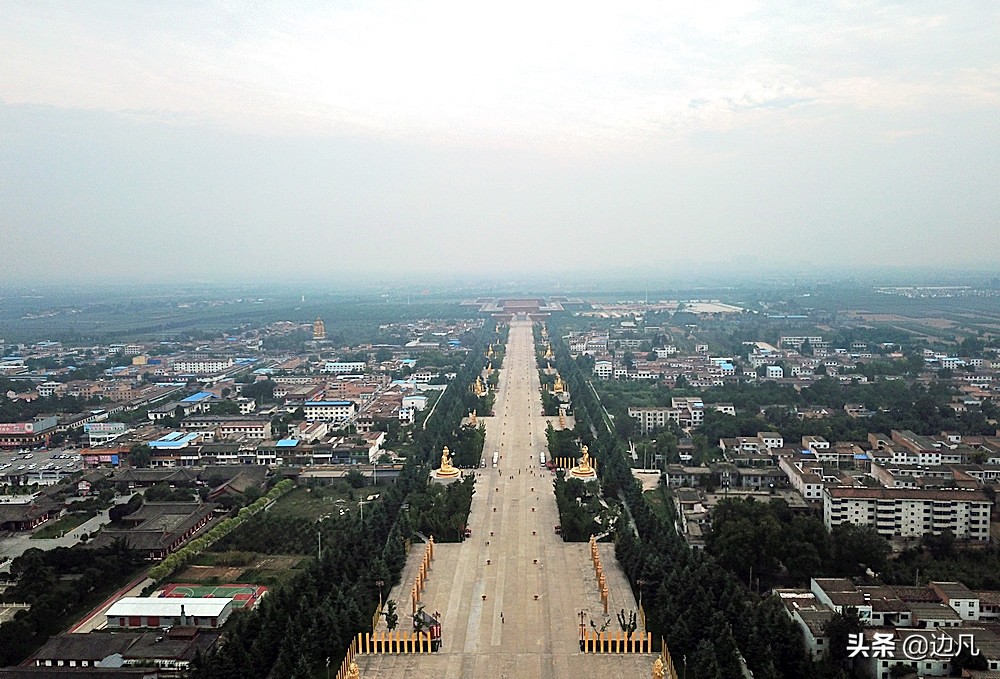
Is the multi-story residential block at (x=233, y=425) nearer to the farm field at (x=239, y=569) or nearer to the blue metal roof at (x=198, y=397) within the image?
the blue metal roof at (x=198, y=397)

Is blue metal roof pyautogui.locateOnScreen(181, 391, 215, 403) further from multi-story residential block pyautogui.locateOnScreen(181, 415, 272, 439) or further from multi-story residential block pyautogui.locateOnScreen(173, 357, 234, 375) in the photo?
multi-story residential block pyautogui.locateOnScreen(173, 357, 234, 375)

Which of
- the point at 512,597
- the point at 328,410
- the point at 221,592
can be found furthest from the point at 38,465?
the point at 512,597

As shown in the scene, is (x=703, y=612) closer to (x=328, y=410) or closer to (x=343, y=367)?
(x=328, y=410)

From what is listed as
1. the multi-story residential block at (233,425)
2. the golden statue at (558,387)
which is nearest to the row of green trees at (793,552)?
the multi-story residential block at (233,425)

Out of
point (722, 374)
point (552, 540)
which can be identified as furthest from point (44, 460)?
point (722, 374)

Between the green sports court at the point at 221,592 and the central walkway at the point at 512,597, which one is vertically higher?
the green sports court at the point at 221,592

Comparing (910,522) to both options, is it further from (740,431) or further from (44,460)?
(44,460)
